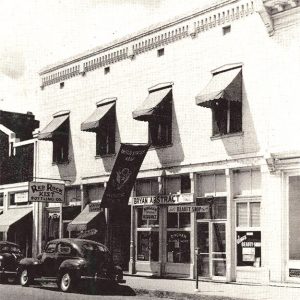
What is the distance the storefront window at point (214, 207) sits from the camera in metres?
21.4

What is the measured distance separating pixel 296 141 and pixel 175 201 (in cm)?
564

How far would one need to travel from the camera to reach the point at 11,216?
3164cm

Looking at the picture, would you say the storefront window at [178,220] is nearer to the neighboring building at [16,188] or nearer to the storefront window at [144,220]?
the storefront window at [144,220]

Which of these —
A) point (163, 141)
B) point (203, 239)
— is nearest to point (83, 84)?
point (163, 141)

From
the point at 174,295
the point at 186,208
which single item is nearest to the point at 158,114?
the point at 186,208

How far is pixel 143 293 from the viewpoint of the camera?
717 inches

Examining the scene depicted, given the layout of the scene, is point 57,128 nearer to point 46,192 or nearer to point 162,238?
point 46,192

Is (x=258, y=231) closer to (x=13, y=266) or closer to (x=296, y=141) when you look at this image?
(x=296, y=141)

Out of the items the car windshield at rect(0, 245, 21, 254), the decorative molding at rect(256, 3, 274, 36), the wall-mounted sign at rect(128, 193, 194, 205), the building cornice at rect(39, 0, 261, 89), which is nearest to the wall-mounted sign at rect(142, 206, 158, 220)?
the wall-mounted sign at rect(128, 193, 194, 205)

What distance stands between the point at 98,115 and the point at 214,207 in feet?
23.6

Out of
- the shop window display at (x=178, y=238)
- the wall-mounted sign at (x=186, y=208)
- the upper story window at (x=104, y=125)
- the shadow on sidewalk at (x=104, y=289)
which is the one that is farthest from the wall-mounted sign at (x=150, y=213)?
the shadow on sidewalk at (x=104, y=289)

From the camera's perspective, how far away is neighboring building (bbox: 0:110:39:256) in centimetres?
3103

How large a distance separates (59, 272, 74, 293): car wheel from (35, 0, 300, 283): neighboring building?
18.0 ft

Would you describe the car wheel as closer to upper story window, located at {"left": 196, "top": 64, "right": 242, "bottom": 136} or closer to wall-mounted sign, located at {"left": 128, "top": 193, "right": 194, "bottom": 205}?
wall-mounted sign, located at {"left": 128, "top": 193, "right": 194, "bottom": 205}
